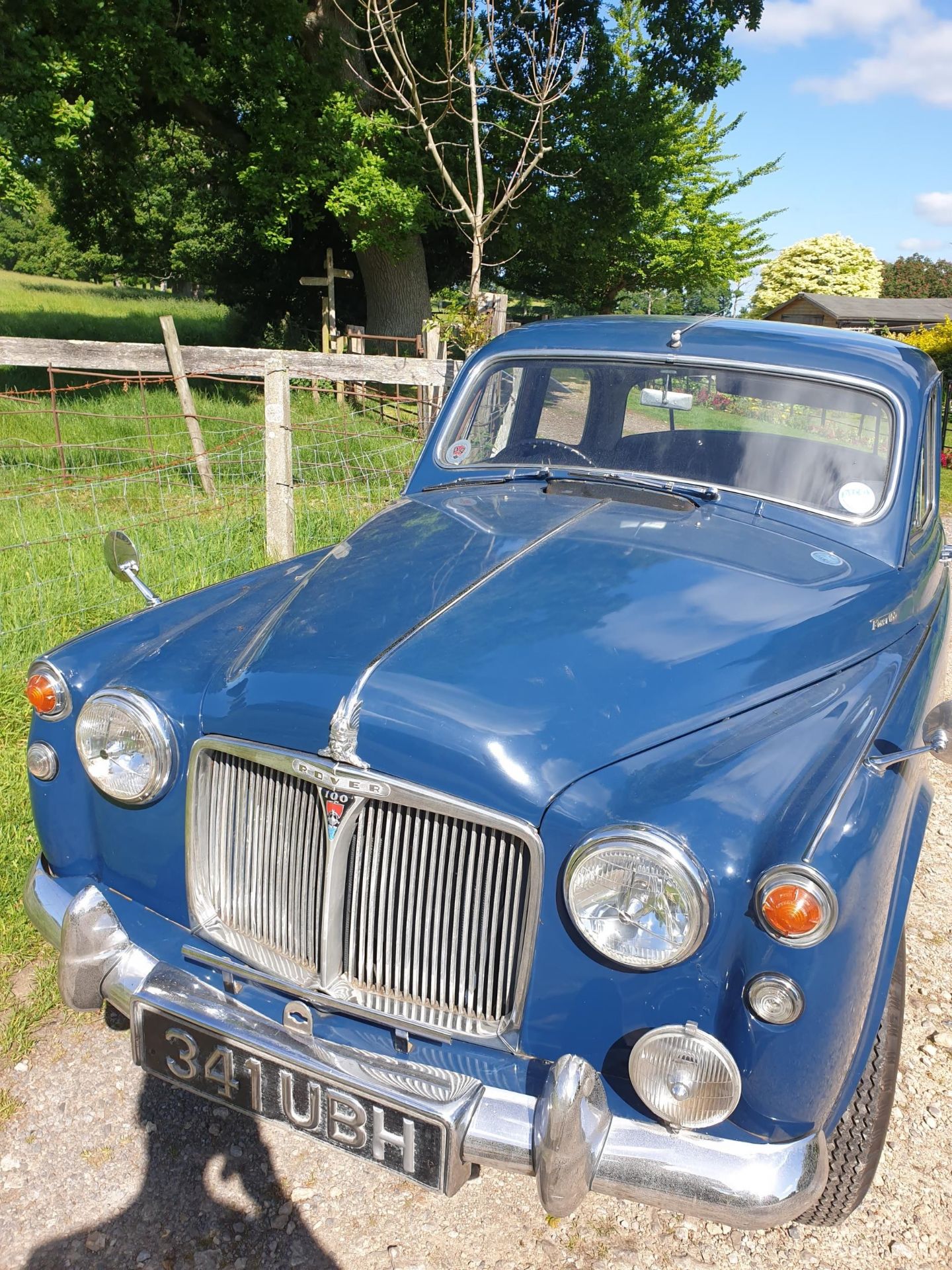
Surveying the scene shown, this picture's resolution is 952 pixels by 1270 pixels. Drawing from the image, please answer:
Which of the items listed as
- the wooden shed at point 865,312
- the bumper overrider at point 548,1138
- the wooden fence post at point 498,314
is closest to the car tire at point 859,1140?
the bumper overrider at point 548,1138

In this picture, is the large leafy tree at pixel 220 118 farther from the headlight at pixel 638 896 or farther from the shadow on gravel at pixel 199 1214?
the headlight at pixel 638 896

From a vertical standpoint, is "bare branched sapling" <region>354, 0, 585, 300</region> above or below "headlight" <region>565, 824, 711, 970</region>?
above

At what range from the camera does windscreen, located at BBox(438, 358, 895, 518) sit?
9.70 ft

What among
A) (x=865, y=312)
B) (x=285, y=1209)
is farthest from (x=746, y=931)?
(x=865, y=312)

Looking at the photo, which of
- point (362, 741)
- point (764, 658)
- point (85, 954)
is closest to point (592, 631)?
point (764, 658)

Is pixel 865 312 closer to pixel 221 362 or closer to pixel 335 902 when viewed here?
pixel 221 362

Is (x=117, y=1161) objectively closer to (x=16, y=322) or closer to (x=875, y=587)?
(x=875, y=587)

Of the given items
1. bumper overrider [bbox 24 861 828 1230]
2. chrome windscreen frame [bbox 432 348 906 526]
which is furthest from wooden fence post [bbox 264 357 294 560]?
bumper overrider [bbox 24 861 828 1230]

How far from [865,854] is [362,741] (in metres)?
0.99

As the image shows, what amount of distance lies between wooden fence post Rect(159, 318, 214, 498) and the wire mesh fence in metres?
0.12

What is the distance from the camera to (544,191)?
16.4 metres

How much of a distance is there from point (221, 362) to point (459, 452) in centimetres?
436

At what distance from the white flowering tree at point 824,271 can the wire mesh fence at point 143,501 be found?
40.5 m

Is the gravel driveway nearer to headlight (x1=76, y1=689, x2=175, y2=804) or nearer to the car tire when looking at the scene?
the car tire
